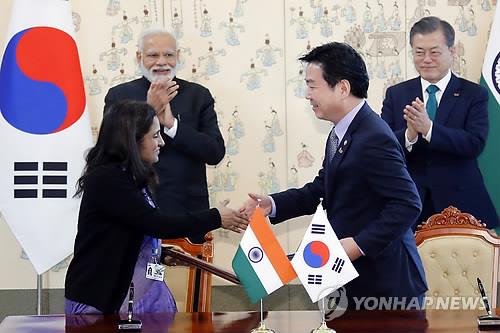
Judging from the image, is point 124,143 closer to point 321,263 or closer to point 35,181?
point 321,263

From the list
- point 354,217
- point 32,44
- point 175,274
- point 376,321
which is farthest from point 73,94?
point 376,321

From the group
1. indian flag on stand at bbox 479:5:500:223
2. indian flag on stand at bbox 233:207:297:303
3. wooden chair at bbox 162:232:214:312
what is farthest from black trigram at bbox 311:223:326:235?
indian flag on stand at bbox 479:5:500:223

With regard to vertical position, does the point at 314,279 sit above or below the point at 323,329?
above

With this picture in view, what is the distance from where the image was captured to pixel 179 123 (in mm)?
4531

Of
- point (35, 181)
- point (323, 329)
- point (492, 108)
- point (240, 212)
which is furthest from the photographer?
point (492, 108)

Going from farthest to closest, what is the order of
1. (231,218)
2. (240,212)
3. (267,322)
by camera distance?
(240,212) < (231,218) < (267,322)

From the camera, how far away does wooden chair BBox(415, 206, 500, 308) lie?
3.71 meters

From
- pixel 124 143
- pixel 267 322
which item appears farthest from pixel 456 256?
pixel 124 143

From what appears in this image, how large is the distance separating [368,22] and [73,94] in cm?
175

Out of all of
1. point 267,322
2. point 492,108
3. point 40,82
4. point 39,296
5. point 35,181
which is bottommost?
point 39,296

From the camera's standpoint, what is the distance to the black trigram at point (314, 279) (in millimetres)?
2650

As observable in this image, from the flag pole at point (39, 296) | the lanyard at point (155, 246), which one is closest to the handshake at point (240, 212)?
the lanyard at point (155, 246)

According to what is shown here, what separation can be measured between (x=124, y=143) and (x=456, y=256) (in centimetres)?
144

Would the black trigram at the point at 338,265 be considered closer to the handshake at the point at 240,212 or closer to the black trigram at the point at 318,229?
the black trigram at the point at 318,229
